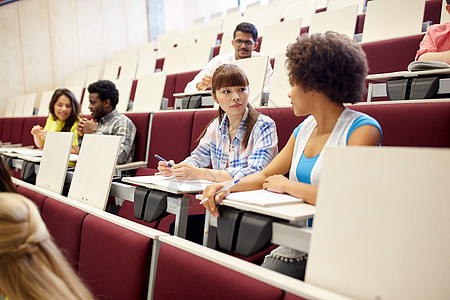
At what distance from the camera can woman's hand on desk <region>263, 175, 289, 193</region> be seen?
265 mm

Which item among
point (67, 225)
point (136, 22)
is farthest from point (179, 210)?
point (136, 22)

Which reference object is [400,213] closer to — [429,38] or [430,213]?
[430,213]

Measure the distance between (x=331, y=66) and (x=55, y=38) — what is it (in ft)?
5.05

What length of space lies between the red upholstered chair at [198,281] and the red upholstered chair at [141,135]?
356 millimetres

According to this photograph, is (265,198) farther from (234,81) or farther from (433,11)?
(433,11)

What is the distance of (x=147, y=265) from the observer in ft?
0.86

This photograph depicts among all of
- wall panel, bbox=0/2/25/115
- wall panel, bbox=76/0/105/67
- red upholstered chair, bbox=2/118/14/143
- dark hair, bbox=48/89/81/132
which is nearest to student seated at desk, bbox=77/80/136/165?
dark hair, bbox=48/89/81/132

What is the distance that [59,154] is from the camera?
1.53ft

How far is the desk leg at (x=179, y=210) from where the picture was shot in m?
0.30

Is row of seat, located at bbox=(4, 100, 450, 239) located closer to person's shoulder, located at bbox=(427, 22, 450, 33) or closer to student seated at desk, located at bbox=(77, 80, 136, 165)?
student seated at desk, located at bbox=(77, 80, 136, 165)

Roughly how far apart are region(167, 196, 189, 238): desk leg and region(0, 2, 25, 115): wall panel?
1352mm

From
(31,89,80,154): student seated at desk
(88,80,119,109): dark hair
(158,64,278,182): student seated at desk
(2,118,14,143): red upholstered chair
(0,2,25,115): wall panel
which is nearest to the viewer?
(158,64,278,182): student seated at desk

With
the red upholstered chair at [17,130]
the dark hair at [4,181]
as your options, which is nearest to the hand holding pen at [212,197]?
the dark hair at [4,181]

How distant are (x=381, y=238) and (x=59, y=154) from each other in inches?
16.3
